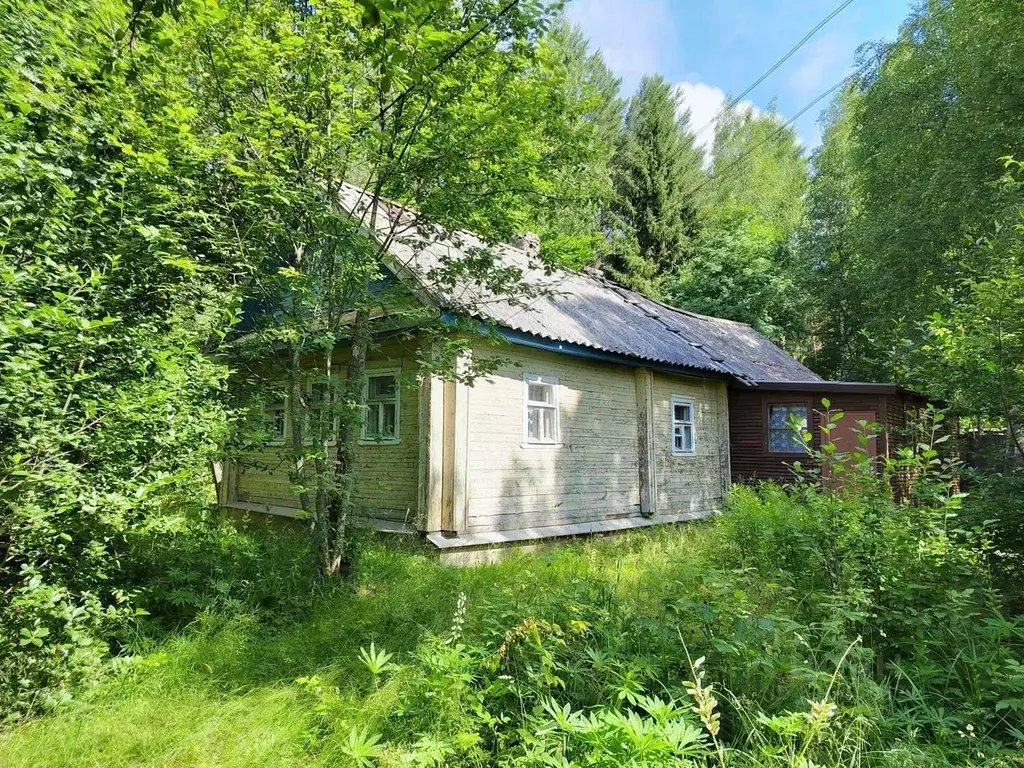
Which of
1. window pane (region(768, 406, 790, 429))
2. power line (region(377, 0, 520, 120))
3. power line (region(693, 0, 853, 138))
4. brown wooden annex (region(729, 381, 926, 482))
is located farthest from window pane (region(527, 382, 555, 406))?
power line (region(693, 0, 853, 138))

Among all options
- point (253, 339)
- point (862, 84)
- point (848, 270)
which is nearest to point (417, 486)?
point (253, 339)

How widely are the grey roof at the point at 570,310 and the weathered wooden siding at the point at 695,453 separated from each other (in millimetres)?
576

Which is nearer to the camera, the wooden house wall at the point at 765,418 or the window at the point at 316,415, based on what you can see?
the window at the point at 316,415

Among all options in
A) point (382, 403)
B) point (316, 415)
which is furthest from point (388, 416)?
point (316, 415)

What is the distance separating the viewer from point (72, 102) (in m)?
3.96

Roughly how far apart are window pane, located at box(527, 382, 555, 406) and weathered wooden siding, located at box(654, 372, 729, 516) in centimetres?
292

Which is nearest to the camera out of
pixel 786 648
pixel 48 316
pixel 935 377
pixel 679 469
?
pixel 48 316

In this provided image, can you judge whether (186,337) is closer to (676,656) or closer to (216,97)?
(216,97)

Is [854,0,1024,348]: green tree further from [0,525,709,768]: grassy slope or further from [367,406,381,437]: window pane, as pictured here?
[367,406,381,437]: window pane

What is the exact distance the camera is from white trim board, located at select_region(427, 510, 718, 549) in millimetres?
6945

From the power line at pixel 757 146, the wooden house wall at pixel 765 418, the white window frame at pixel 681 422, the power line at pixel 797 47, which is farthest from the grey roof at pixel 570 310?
the power line at pixel 757 146

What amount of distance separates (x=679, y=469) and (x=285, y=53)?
9800mm

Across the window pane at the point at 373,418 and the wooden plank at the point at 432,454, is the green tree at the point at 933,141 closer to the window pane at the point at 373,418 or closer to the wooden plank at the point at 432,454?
the wooden plank at the point at 432,454

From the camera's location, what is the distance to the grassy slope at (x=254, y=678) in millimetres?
2947
